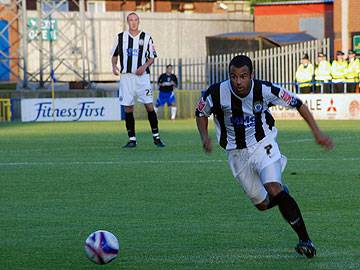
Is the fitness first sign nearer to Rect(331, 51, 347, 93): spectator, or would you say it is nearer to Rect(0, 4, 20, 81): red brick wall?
Rect(331, 51, 347, 93): spectator

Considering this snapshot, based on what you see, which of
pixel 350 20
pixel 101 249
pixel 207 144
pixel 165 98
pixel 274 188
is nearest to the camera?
pixel 101 249

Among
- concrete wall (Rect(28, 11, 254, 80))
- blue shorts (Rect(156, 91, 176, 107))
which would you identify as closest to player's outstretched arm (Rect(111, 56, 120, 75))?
blue shorts (Rect(156, 91, 176, 107))

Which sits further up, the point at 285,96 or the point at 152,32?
the point at 152,32

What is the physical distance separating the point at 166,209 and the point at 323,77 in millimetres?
22105

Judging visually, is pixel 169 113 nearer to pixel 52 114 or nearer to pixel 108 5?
pixel 52 114

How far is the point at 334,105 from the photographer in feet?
99.1

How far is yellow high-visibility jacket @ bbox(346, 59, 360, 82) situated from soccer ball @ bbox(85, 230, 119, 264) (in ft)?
81.4

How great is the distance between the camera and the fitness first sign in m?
31.6

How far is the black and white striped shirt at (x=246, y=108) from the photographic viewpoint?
26.9 feet

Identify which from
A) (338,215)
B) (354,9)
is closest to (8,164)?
(338,215)

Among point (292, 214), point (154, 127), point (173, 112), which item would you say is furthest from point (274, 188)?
point (173, 112)

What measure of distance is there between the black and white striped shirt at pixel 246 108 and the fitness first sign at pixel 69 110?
2342 centimetres

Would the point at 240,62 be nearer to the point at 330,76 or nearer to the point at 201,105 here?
the point at 201,105

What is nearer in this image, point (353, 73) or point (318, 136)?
point (318, 136)
